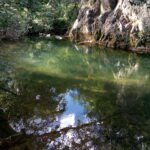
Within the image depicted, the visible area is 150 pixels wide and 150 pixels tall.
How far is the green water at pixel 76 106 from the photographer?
5.68 meters

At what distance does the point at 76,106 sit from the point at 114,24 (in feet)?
62.1

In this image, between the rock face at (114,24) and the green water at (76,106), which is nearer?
the green water at (76,106)

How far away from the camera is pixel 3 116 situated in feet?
21.6

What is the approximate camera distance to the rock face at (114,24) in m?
22.8

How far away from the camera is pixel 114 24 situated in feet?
82.2

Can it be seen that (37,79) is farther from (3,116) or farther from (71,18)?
(71,18)

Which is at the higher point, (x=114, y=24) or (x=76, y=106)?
(x=114, y=24)

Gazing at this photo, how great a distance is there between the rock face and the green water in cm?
1047

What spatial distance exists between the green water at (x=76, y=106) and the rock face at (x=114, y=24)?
34.3 feet

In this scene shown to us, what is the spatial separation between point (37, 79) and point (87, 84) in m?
2.40

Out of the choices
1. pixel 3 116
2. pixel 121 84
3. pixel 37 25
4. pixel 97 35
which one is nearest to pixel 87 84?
pixel 121 84

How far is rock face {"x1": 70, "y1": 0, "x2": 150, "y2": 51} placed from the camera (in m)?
22.8

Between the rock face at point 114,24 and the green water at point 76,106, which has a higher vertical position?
the rock face at point 114,24

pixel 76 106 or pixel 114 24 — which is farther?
pixel 114 24
